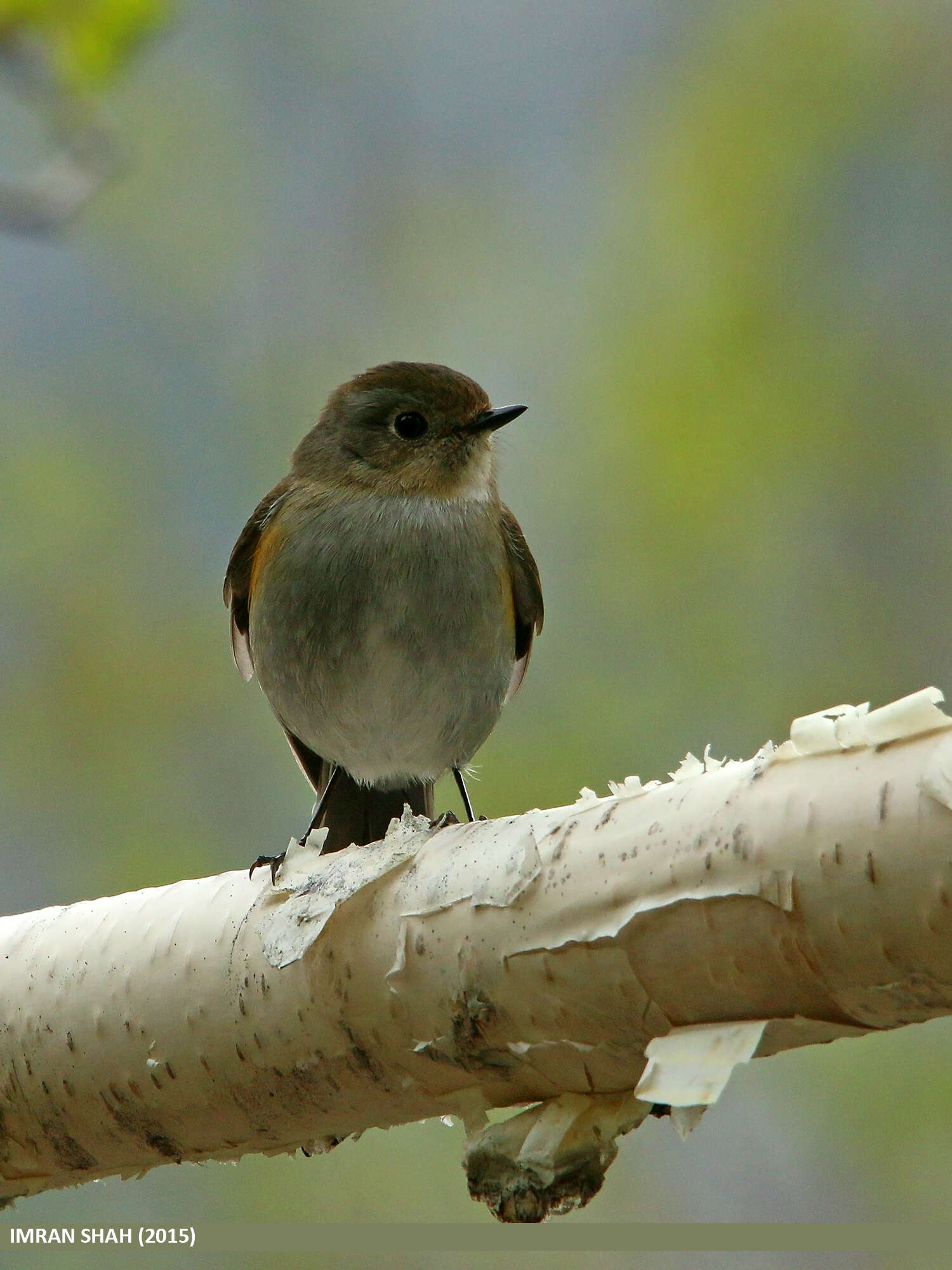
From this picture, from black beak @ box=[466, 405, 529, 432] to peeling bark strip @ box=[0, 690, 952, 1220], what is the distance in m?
1.78

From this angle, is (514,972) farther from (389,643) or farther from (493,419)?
(493,419)

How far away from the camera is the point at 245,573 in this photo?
12.8 ft

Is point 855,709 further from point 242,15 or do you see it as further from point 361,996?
point 242,15

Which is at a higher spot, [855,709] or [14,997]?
[855,709]

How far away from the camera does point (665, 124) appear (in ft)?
21.4

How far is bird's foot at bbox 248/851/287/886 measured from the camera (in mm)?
2205

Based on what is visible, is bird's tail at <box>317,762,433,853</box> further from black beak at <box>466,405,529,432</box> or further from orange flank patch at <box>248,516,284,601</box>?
black beak at <box>466,405,529,432</box>

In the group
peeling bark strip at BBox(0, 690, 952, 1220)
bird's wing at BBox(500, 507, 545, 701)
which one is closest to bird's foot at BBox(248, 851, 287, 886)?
peeling bark strip at BBox(0, 690, 952, 1220)

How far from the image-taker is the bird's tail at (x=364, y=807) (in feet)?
12.7

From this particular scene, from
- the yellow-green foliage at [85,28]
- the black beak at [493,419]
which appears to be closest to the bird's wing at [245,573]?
the black beak at [493,419]

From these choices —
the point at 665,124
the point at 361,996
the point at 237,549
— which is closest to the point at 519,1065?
the point at 361,996

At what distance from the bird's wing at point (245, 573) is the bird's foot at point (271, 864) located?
1.01 meters

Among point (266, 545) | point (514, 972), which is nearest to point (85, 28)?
point (266, 545)

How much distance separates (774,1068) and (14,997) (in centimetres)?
387
